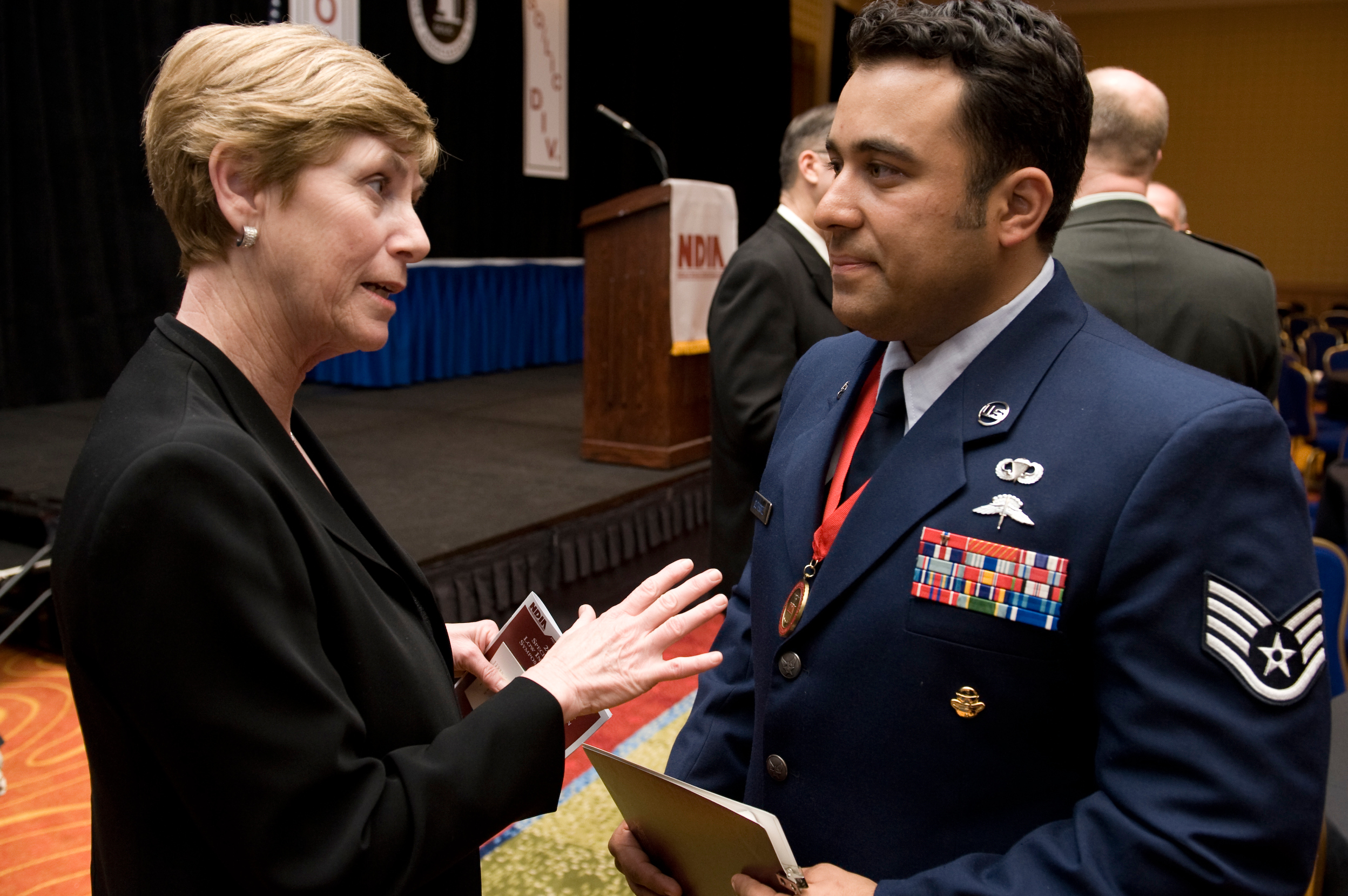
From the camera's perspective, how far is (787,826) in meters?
1.09

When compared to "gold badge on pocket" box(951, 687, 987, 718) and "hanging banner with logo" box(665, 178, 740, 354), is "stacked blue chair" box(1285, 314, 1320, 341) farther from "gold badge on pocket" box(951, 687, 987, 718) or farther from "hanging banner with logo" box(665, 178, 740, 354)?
"gold badge on pocket" box(951, 687, 987, 718)

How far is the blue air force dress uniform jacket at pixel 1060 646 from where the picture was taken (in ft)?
2.72

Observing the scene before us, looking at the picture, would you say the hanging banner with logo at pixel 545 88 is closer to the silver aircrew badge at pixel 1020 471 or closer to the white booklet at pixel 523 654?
the white booklet at pixel 523 654

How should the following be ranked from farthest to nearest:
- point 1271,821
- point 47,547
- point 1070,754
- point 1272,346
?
point 47,547 < point 1272,346 < point 1070,754 < point 1271,821

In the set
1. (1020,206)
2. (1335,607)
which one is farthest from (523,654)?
(1335,607)

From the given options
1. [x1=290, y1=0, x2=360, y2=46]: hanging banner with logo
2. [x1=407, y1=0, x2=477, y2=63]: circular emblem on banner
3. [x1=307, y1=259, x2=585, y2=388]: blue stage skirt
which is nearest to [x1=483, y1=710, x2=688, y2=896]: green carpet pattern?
[x1=290, y1=0, x2=360, y2=46]: hanging banner with logo

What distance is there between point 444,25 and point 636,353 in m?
4.08

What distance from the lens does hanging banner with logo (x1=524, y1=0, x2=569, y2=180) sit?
7422 millimetres

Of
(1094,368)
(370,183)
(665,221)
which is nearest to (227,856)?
(370,183)

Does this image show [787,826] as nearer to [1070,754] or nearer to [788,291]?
[1070,754]

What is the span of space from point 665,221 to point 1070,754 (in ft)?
11.3

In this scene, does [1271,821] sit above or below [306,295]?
below

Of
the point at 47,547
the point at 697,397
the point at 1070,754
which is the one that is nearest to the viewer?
the point at 1070,754

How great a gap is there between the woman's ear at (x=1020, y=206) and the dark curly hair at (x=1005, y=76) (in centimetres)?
1
